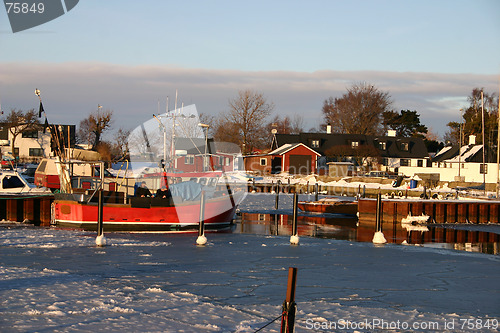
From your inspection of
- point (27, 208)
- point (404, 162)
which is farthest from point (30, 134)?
point (27, 208)

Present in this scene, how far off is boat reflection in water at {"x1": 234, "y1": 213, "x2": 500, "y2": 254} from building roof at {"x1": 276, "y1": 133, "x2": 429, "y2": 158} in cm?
4680

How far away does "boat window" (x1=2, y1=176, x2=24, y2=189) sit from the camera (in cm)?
3006

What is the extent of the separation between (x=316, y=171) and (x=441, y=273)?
63.9 metres

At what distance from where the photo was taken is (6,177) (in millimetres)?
30312

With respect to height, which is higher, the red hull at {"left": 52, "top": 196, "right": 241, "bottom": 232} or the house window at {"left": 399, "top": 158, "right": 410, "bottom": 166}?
the house window at {"left": 399, "top": 158, "right": 410, "bottom": 166}

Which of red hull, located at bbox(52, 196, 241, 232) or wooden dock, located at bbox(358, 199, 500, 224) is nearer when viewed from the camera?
red hull, located at bbox(52, 196, 241, 232)

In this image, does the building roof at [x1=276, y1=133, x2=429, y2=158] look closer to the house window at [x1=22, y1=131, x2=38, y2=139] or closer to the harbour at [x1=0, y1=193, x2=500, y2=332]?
the house window at [x1=22, y1=131, x2=38, y2=139]

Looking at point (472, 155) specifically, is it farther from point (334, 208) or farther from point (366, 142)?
point (334, 208)

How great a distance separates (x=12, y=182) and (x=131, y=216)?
34.3 ft

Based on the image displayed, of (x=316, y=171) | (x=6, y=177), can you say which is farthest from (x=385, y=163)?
(x=6, y=177)

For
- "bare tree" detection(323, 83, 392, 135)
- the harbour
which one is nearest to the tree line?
"bare tree" detection(323, 83, 392, 135)

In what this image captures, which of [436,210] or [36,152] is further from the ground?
[36,152]

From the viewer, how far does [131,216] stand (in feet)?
77.6

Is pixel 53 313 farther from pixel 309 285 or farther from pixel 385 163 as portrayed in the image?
pixel 385 163
